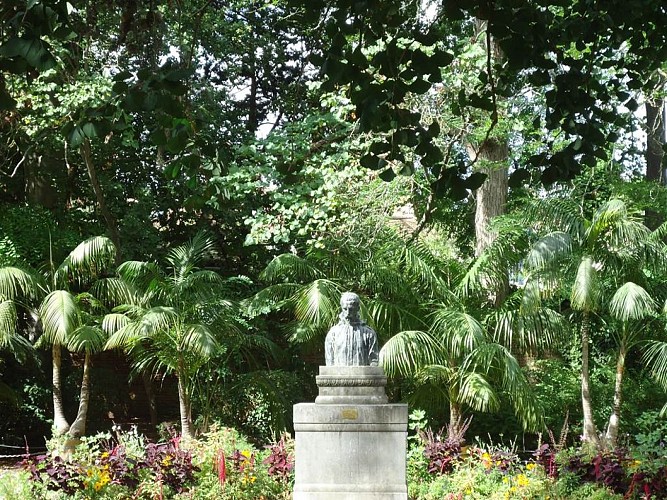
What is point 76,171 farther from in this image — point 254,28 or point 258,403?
point 258,403

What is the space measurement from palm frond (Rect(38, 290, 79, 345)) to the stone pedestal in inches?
213

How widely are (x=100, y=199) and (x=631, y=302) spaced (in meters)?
8.68

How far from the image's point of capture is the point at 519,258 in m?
13.6

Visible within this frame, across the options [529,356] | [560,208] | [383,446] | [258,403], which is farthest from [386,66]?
[529,356]

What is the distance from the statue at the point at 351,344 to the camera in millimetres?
8961

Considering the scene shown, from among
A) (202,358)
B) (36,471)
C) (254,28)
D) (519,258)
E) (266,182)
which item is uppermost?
(254,28)

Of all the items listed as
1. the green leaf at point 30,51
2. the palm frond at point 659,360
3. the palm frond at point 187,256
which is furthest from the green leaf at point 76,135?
the palm frond at point 659,360

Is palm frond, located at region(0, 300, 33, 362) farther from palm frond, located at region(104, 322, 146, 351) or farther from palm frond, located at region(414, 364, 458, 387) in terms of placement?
palm frond, located at region(414, 364, 458, 387)

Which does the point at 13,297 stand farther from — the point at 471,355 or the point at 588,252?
the point at 588,252

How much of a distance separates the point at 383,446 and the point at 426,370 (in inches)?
162

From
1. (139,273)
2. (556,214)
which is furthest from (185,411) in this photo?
(556,214)

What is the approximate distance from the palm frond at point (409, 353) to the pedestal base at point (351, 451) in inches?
146

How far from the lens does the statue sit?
8.96 meters

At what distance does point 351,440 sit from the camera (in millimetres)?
8680
